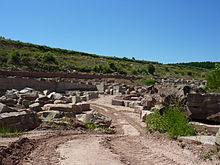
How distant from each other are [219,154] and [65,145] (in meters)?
4.05

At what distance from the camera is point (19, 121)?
889 centimetres

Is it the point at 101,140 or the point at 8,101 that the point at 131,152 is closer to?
the point at 101,140

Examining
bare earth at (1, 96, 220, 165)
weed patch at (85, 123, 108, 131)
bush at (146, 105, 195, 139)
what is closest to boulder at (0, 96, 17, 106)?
weed patch at (85, 123, 108, 131)

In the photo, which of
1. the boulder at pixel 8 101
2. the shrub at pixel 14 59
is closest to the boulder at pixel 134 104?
the boulder at pixel 8 101

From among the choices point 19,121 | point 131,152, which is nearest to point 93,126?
point 19,121

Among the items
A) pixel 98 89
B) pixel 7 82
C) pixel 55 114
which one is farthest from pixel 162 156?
pixel 98 89

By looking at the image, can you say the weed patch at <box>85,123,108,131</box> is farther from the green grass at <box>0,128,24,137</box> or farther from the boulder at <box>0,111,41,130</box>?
the green grass at <box>0,128,24,137</box>

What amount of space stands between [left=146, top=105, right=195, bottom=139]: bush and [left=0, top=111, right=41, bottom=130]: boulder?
472cm

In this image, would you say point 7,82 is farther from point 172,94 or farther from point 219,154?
point 219,154

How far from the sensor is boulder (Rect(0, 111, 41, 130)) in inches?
332

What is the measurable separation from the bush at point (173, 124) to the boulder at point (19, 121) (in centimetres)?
472

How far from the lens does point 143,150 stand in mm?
6562

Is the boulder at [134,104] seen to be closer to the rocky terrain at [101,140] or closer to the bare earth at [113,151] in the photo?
the rocky terrain at [101,140]

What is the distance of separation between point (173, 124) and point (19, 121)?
18.8 feet
